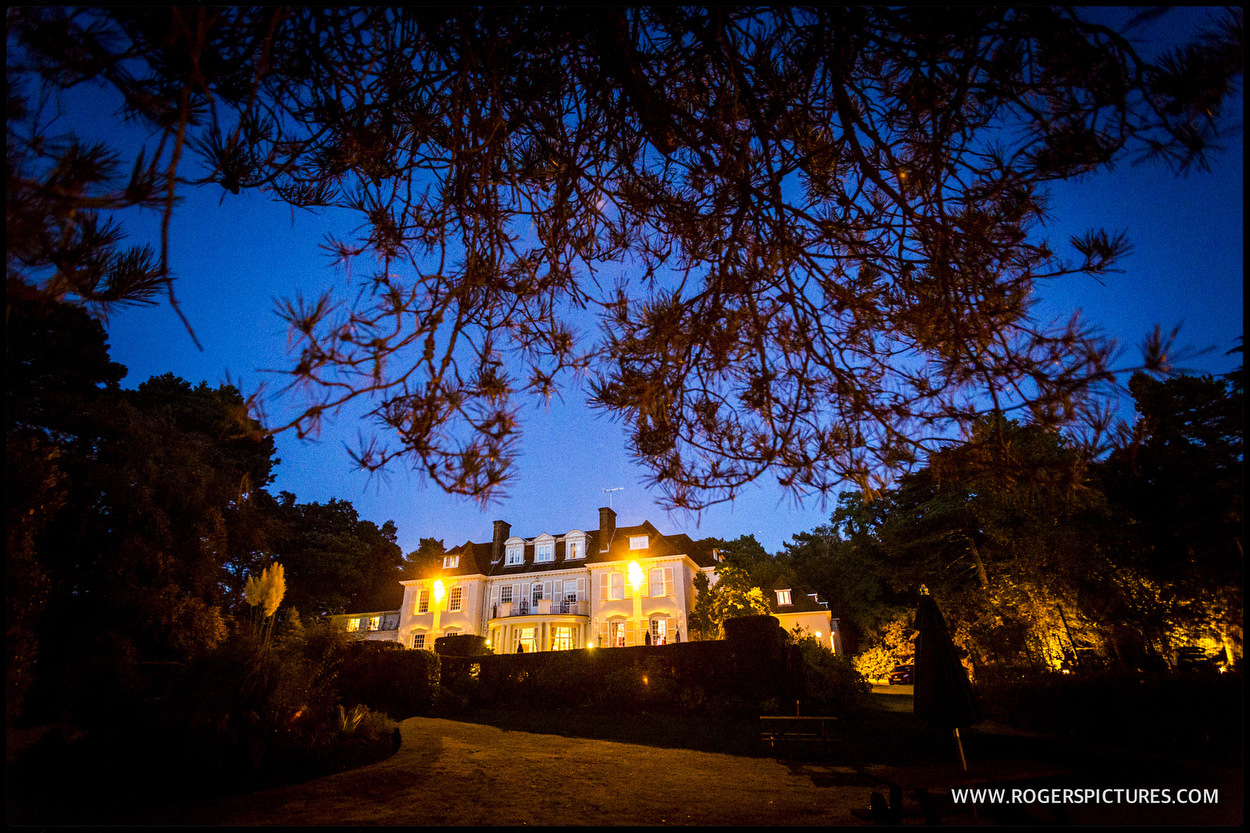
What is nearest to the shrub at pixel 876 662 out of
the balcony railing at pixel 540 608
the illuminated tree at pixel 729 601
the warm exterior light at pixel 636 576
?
the illuminated tree at pixel 729 601

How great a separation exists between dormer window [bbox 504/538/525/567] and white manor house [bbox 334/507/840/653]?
59 mm

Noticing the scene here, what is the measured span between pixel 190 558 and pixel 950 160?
722 inches

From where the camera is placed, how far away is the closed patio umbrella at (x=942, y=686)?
596cm

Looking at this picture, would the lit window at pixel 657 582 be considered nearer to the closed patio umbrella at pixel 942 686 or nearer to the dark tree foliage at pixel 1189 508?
the dark tree foliage at pixel 1189 508

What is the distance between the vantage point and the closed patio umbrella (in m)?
5.96

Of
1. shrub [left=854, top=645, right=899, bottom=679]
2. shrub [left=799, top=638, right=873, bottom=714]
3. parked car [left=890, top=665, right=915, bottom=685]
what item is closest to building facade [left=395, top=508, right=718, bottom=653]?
shrub [left=854, top=645, right=899, bottom=679]

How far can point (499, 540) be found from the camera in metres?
30.2

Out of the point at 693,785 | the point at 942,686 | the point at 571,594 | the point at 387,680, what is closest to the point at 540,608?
the point at 571,594

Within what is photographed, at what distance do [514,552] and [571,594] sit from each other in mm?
4776

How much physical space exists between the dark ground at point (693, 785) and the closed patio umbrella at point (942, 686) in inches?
22.0

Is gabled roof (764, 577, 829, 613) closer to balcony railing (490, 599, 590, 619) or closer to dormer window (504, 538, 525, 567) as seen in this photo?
balcony railing (490, 599, 590, 619)

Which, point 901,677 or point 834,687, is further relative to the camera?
point 901,677

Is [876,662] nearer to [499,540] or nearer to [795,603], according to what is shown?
[795,603]

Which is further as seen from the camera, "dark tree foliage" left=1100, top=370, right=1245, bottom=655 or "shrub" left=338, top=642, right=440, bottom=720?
"shrub" left=338, top=642, right=440, bottom=720
